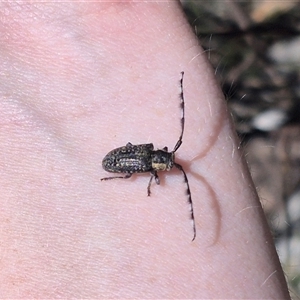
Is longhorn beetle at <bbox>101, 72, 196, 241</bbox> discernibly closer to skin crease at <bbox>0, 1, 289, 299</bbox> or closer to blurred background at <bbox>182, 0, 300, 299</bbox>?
skin crease at <bbox>0, 1, 289, 299</bbox>

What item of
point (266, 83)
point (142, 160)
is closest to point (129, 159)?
point (142, 160)

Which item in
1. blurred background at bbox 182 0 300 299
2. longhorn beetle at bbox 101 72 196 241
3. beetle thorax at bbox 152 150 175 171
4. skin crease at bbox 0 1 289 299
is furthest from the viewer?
blurred background at bbox 182 0 300 299

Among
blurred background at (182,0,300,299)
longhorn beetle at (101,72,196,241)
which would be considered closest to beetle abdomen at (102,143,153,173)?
longhorn beetle at (101,72,196,241)

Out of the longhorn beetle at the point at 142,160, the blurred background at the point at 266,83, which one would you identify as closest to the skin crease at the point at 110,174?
the longhorn beetle at the point at 142,160

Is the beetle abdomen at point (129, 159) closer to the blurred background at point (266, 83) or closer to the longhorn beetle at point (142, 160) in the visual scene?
the longhorn beetle at point (142, 160)

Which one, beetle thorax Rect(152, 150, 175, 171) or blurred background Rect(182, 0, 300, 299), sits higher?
beetle thorax Rect(152, 150, 175, 171)

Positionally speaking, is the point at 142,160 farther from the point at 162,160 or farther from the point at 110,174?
the point at 110,174

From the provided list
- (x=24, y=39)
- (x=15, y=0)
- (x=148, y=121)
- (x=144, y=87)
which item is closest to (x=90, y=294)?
(x=148, y=121)
